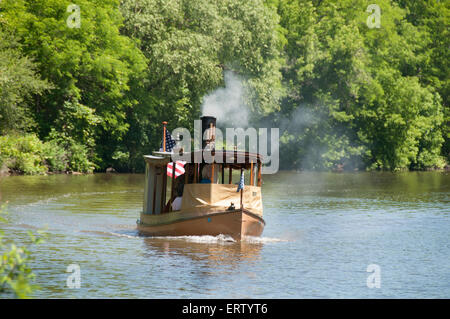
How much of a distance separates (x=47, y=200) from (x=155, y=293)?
20165 mm

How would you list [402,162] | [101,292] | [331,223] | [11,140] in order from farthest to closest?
[402,162], [11,140], [331,223], [101,292]

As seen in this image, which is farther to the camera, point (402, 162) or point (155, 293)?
point (402, 162)

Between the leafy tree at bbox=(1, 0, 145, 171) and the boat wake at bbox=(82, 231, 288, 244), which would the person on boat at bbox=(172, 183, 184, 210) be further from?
the leafy tree at bbox=(1, 0, 145, 171)

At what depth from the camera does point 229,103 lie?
60.7 metres

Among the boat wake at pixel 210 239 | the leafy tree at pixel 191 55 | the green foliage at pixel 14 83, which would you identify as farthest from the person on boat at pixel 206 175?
the leafy tree at pixel 191 55

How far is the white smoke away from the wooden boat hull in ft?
116

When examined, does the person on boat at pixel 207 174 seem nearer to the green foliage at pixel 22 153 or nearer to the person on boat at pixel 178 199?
the person on boat at pixel 178 199

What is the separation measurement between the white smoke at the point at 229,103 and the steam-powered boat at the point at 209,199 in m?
34.1

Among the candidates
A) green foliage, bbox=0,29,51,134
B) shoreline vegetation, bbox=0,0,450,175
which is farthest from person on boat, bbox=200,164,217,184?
green foliage, bbox=0,29,51,134

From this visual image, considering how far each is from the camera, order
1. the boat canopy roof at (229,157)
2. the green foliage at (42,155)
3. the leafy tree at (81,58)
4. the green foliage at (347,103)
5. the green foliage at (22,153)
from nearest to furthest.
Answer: the boat canopy roof at (229,157)
the green foliage at (22,153)
the green foliage at (42,155)
the leafy tree at (81,58)
the green foliage at (347,103)

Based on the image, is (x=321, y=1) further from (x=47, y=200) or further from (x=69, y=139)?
(x=47, y=200)

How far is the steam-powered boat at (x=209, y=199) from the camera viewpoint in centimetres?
2361

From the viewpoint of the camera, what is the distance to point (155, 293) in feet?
53.8

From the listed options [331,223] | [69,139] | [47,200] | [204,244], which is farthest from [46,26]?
[204,244]
